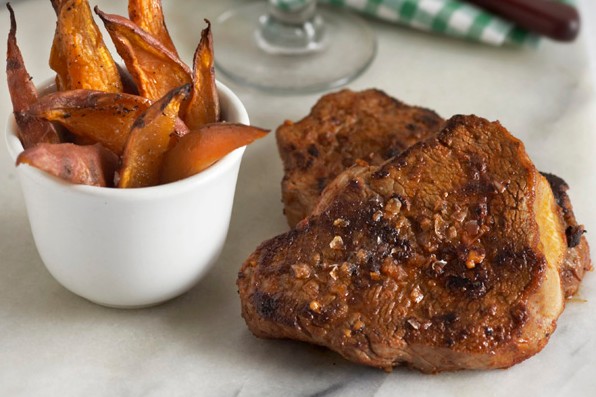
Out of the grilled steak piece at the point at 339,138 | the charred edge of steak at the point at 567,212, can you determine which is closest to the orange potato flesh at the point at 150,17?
the grilled steak piece at the point at 339,138

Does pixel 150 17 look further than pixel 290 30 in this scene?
No

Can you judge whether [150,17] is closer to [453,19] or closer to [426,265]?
[426,265]

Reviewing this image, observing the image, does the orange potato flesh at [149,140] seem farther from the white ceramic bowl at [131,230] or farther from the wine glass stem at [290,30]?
the wine glass stem at [290,30]

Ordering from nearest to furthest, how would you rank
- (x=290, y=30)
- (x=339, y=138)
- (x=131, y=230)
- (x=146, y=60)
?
(x=131, y=230), (x=146, y=60), (x=339, y=138), (x=290, y=30)

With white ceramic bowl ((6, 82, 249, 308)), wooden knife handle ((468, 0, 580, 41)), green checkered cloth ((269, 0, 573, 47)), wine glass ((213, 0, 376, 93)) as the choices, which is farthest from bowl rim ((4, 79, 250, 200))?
wooden knife handle ((468, 0, 580, 41))

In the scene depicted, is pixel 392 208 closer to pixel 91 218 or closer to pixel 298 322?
pixel 298 322

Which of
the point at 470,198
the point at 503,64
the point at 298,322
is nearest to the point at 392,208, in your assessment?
the point at 470,198

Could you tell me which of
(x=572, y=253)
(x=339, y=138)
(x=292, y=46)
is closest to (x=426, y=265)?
(x=572, y=253)

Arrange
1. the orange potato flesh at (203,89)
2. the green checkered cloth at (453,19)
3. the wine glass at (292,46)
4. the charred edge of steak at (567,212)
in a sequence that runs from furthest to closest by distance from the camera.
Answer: the green checkered cloth at (453,19)
the wine glass at (292,46)
the charred edge of steak at (567,212)
the orange potato flesh at (203,89)
